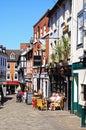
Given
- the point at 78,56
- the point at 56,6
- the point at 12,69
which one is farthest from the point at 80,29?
the point at 12,69

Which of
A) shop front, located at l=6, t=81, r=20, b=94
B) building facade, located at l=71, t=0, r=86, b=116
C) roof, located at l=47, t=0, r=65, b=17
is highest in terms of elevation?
roof, located at l=47, t=0, r=65, b=17

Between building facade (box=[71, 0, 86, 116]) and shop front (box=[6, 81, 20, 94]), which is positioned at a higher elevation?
building facade (box=[71, 0, 86, 116])

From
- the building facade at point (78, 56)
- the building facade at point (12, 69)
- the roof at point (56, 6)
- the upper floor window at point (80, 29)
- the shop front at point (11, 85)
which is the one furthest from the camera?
the building facade at point (12, 69)

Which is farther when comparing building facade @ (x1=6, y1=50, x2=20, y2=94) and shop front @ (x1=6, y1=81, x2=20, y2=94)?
building facade @ (x1=6, y1=50, x2=20, y2=94)

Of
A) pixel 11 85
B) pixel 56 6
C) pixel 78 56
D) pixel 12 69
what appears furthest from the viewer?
pixel 12 69

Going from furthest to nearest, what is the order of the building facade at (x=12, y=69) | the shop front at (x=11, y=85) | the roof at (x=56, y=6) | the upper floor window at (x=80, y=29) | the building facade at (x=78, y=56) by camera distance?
the building facade at (x=12, y=69) < the shop front at (x=11, y=85) < the roof at (x=56, y=6) < the upper floor window at (x=80, y=29) < the building facade at (x=78, y=56)

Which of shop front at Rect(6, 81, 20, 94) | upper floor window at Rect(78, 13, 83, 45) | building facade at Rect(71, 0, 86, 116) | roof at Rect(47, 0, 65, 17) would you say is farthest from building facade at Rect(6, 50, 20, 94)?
upper floor window at Rect(78, 13, 83, 45)

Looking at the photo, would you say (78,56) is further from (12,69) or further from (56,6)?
(12,69)

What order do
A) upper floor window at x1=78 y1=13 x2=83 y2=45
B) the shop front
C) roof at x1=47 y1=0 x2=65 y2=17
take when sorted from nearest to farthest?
upper floor window at x1=78 y1=13 x2=83 y2=45, roof at x1=47 y1=0 x2=65 y2=17, the shop front

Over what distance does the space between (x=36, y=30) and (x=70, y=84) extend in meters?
20.6

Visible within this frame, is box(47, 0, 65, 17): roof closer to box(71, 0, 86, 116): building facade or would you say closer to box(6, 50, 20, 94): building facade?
box(71, 0, 86, 116): building facade

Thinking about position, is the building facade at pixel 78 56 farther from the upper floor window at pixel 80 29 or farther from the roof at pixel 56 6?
the roof at pixel 56 6

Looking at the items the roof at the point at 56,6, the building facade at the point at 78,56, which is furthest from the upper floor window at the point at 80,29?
the roof at the point at 56,6

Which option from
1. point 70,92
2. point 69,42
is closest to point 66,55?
point 69,42
